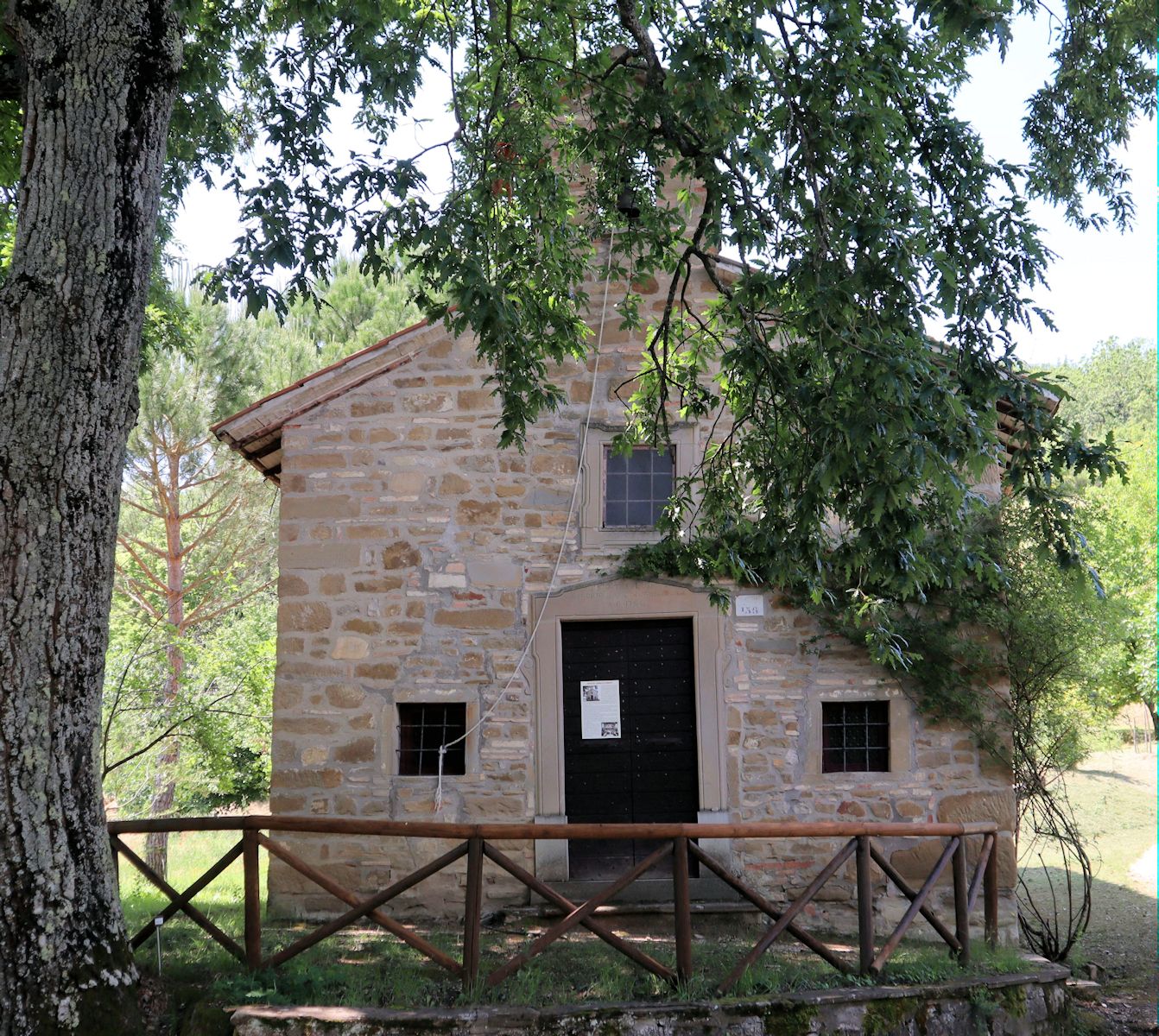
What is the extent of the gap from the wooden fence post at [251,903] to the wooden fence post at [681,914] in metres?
2.00

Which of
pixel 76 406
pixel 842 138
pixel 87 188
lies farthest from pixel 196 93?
pixel 842 138

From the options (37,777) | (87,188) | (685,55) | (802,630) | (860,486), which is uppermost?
(685,55)

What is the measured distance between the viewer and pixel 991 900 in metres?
6.51

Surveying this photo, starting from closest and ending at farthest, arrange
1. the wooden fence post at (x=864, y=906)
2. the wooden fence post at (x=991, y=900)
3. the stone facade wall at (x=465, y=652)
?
1. the wooden fence post at (x=864, y=906)
2. the wooden fence post at (x=991, y=900)
3. the stone facade wall at (x=465, y=652)

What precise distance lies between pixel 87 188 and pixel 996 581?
5407 millimetres

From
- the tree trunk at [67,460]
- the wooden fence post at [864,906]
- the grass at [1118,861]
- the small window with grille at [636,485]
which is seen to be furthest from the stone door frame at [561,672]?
the tree trunk at [67,460]

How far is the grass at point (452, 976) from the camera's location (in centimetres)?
479

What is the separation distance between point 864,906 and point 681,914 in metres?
1.03

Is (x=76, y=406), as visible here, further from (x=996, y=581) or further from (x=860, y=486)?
(x=996, y=581)

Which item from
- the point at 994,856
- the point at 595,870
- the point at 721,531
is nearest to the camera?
Result: the point at 994,856

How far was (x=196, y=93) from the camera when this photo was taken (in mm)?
6492

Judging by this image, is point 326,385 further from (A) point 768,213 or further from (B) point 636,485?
(A) point 768,213

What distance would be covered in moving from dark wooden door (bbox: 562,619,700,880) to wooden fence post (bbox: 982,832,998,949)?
6.45ft

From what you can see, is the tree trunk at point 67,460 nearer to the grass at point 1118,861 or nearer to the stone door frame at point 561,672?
the stone door frame at point 561,672
